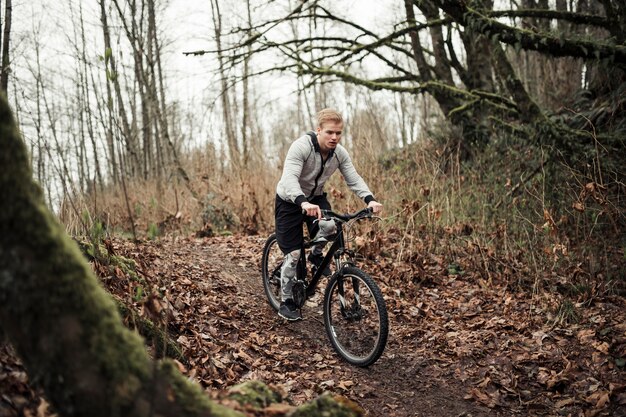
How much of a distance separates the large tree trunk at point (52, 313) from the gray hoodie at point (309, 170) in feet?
9.87

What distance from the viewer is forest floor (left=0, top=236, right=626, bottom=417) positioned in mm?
3906

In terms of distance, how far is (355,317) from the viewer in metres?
4.59

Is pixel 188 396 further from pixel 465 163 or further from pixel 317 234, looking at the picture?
pixel 465 163

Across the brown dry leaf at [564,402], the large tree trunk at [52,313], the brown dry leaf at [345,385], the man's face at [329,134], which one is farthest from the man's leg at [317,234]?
the large tree trunk at [52,313]

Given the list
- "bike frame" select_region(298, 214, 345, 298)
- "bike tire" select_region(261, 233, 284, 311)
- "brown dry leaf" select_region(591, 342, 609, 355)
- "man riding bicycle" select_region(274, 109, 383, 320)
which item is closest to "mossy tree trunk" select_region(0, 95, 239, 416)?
"man riding bicycle" select_region(274, 109, 383, 320)

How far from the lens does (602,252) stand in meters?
6.19

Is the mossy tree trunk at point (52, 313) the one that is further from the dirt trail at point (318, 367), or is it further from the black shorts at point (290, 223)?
the black shorts at point (290, 223)

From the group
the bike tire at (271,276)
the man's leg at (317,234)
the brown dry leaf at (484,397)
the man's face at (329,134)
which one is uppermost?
the man's face at (329,134)

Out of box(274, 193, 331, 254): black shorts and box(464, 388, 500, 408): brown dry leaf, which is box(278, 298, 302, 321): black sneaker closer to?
box(274, 193, 331, 254): black shorts

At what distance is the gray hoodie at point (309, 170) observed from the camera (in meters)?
4.58

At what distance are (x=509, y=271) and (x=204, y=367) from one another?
4.46 metres

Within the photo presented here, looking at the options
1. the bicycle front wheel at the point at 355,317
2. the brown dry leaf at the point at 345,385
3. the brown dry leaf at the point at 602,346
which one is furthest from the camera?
the brown dry leaf at the point at 602,346

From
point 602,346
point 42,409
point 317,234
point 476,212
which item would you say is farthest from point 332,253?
point 476,212

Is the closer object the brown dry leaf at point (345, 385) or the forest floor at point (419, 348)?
the forest floor at point (419, 348)
